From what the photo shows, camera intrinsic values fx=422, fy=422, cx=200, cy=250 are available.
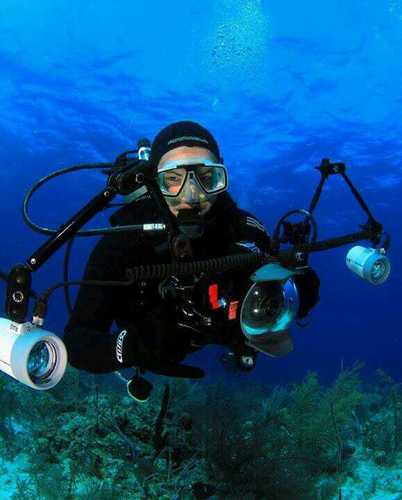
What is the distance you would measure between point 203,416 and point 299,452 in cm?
137

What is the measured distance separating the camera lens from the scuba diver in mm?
655

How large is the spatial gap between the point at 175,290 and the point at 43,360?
1.21 meters

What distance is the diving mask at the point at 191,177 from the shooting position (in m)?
3.46

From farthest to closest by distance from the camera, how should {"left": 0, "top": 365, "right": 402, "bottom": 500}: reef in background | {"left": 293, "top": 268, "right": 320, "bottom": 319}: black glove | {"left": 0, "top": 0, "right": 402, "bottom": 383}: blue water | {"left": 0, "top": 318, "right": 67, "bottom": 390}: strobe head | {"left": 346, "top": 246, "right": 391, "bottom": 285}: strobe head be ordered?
{"left": 0, "top": 0, "right": 402, "bottom": 383}: blue water
{"left": 0, "top": 365, "right": 402, "bottom": 500}: reef in background
{"left": 346, "top": 246, "right": 391, "bottom": 285}: strobe head
{"left": 293, "top": 268, "right": 320, "bottom": 319}: black glove
{"left": 0, "top": 318, "right": 67, "bottom": 390}: strobe head

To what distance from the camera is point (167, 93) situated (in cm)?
1808

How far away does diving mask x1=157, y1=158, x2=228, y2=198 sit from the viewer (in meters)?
3.46

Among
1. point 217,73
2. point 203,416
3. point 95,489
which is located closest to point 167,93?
point 217,73

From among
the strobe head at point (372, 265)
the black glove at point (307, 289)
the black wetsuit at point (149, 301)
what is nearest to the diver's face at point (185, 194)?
the black wetsuit at point (149, 301)

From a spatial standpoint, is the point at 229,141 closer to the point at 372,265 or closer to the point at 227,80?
the point at 227,80

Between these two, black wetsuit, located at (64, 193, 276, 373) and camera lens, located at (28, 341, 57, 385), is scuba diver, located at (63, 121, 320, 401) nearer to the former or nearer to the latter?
black wetsuit, located at (64, 193, 276, 373)

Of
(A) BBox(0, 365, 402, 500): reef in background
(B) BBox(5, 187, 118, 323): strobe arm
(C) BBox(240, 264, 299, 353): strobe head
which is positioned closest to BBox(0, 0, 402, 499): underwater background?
(A) BBox(0, 365, 402, 500): reef in background

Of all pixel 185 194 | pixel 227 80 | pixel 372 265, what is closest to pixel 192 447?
pixel 372 265

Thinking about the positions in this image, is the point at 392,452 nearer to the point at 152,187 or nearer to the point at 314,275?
the point at 314,275

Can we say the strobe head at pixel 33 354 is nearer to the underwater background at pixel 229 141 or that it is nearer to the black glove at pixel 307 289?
the underwater background at pixel 229 141
